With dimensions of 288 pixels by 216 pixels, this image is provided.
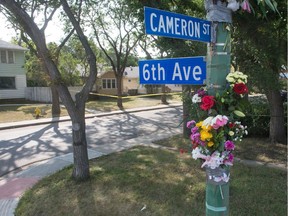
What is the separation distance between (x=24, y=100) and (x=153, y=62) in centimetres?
2908

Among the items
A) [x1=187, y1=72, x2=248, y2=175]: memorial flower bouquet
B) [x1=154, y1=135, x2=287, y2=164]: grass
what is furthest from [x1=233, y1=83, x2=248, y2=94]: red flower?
[x1=154, y1=135, x2=287, y2=164]: grass

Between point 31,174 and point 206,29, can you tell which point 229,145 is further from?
point 31,174

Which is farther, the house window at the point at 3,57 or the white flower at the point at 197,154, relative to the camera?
the house window at the point at 3,57

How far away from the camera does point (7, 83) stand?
28.6m

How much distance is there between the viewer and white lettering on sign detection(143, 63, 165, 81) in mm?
2553

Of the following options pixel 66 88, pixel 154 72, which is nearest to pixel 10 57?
pixel 66 88

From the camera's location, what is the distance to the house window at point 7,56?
28.0m

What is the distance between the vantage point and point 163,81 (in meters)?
2.54

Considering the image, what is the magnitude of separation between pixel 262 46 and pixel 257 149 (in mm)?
2736

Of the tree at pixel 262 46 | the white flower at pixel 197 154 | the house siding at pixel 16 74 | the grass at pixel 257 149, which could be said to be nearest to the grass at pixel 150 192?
the grass at pixel 257 149

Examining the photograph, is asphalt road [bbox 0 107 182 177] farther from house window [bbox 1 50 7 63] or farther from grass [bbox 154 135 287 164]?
house window [bbox 1 50 7 63]

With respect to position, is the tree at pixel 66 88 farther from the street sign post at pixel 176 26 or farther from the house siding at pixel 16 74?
the house siding at pixel 16 74

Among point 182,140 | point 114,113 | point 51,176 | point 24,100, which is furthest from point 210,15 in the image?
point 24,100

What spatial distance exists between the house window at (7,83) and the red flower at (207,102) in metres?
29.3
